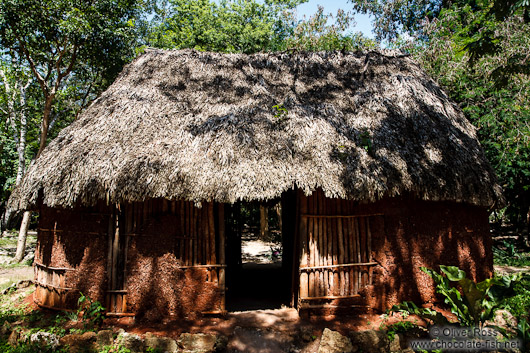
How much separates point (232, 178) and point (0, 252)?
996 cm

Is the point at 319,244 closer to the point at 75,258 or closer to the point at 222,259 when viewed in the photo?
the point at 222,259

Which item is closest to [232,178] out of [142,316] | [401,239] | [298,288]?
[298,288]

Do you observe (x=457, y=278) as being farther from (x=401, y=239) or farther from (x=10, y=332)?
(x=10, y=332)

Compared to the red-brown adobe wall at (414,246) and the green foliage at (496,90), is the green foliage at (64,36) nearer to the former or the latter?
the red-brown adobe wall at (414,246)

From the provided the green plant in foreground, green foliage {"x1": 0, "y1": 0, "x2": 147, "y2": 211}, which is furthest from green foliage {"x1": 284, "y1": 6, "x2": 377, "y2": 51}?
the green plant in foreground

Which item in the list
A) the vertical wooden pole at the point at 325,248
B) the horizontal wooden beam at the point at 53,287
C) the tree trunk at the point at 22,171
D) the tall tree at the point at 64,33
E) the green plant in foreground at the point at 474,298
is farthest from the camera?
the tree trunk at the point at 22,171

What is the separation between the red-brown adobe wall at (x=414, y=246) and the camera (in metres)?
5.18

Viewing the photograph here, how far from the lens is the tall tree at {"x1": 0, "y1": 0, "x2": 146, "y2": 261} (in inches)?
315

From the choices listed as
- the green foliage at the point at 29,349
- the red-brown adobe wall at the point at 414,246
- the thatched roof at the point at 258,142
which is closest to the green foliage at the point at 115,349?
the green foliage at the point at 29,349

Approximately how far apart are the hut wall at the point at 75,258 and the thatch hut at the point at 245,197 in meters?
0.02

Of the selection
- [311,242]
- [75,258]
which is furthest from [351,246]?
[75,258]

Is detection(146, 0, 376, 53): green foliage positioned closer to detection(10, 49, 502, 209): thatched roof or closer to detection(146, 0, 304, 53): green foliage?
detection(146, 0, 304, 53): green foliage

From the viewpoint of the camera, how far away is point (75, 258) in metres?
5.04

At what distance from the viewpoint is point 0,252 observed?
1034cm
